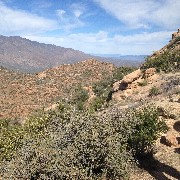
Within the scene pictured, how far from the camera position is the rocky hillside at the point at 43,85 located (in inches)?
2644

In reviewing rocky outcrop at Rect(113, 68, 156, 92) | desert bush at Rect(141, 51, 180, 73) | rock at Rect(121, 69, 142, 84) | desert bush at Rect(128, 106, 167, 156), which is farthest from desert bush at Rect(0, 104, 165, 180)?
desert bush at Rect(141, 51, 180, 73)

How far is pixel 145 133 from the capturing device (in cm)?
1864

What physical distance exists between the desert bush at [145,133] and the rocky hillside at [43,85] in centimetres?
4430

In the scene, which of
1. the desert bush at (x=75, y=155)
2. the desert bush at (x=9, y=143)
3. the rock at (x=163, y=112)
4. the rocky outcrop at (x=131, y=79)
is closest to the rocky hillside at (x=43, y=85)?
the rocky outcrop at (x=131, y=79)

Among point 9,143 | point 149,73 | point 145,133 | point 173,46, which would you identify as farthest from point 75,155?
point 173,46

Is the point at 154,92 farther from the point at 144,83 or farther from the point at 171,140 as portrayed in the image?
the point at 171,140

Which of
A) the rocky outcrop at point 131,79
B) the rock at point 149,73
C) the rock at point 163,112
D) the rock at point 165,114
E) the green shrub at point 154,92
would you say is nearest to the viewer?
the rock at point 165,114

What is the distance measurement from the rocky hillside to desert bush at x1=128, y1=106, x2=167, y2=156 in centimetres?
4430

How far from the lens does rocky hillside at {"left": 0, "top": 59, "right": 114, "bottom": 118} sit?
67.2m

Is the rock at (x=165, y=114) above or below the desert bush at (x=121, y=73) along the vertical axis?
above

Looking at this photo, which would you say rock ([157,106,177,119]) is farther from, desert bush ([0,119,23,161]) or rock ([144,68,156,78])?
rock ([144,68,156,78])

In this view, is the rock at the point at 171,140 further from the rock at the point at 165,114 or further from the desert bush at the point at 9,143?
the desert bush at the point at 9,143

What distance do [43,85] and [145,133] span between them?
68.6 meters

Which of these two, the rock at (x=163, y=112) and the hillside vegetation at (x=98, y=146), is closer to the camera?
the hillside vegetation at (x=98, y=146)
